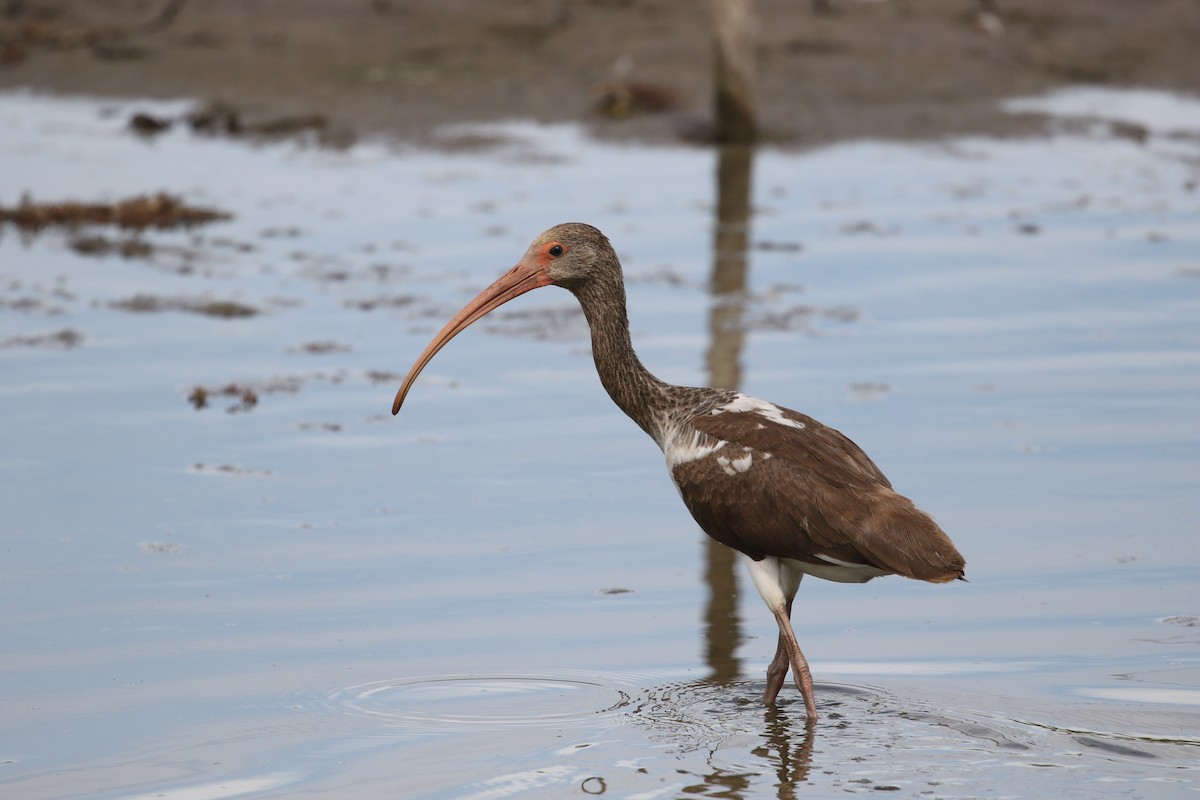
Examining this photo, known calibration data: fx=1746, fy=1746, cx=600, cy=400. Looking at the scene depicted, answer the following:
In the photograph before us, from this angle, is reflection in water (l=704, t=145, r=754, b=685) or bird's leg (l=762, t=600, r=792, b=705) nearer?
bird's leg (l=762, t=600, r=792, b=705)

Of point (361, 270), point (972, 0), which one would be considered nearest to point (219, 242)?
point (361, 270)

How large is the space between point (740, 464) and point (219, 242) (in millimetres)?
9237

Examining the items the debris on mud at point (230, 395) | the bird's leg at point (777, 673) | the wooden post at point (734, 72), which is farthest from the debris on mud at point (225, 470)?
the wooden post at point (734, 72)

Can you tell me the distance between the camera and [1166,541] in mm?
8180

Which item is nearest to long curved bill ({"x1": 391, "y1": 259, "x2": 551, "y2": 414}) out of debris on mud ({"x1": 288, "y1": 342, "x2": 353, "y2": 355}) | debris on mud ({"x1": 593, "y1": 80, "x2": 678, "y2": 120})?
debris on mud ({"x1": 288, "y1": 342, "x2": 353, "y2": 355})

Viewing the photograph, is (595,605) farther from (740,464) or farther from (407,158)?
(407,158)

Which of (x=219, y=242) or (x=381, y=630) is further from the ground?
(x=219, y=242)

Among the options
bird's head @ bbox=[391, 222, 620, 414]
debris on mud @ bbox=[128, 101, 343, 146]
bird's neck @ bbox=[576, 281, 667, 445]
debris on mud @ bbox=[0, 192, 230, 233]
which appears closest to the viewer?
bird's neck @ bbox=[576, 281, 667, 445]

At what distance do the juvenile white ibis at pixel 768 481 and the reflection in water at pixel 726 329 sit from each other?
448 millimetres

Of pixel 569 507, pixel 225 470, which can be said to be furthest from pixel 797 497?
pixel 225 470

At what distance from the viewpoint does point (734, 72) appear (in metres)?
18.6

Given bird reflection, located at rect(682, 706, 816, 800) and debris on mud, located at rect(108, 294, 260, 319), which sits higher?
debris on mud, located at rect(108, 294, 260, 319)

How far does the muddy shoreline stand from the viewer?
66.2 feet

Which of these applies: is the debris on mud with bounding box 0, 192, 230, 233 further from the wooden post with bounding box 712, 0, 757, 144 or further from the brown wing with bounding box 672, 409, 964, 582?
the brown wing with bounding box 672, 409, 964, 582
